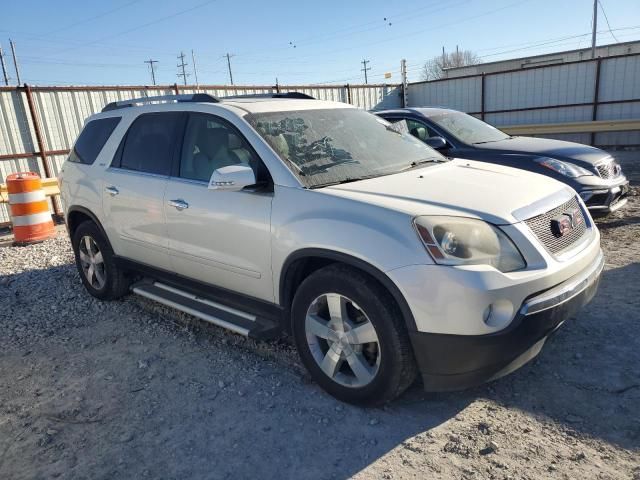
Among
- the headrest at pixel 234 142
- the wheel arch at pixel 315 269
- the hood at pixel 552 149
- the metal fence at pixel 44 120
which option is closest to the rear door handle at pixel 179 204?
the headrest at pixel 234 142

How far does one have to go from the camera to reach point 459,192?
3.06 meters

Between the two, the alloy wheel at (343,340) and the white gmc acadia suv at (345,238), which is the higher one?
the white gmc acadia suv at (345,238)

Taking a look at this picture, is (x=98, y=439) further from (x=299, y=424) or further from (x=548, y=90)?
(x=548, y=90)

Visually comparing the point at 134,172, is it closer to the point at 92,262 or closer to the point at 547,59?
the point at 92,262

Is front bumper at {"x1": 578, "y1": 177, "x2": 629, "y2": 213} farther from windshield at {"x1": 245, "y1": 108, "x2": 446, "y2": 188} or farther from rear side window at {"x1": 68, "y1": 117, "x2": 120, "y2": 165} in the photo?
rear side window at {"x1": 68, "y1": 117, "x2": 120, "y2": 165}

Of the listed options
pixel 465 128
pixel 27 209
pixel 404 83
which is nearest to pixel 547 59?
pixel 404 83

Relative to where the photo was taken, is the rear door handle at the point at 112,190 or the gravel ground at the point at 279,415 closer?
the gravel ground at the point at 279,415

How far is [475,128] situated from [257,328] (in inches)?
207

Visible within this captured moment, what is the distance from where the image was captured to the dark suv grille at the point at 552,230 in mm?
2846

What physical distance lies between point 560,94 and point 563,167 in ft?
38.6

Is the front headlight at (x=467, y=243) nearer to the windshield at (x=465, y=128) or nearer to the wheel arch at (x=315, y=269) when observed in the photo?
the wheel arch at (x=315, y=269)

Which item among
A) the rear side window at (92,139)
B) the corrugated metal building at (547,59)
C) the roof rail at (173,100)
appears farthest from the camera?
the corrugated metal building at (547,59)

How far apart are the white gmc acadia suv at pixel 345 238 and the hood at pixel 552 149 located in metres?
2.84

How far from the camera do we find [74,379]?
3.67m
